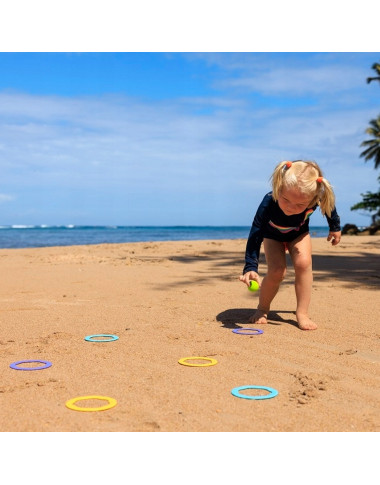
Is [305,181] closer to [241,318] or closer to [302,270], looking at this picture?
[302,270]

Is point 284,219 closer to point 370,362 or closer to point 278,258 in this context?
point 278,258

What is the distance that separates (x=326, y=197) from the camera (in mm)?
4480

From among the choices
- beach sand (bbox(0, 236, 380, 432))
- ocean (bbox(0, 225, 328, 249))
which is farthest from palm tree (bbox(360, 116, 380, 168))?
beach sand (bbox(0, 236, 380, 432))

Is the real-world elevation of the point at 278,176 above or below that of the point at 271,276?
above

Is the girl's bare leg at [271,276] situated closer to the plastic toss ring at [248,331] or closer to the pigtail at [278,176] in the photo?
the plastic toss ring at [248,331]

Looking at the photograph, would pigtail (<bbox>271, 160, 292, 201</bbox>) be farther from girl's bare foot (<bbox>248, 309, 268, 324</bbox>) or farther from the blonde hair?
girl's bare foot (<bbox>248, 309, 268, 324</bbox>)

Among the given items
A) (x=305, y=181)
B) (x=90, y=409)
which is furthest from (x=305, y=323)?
(x=90, y=409)

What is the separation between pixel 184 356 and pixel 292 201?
1.54 metres

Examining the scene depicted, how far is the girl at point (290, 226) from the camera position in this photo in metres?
4.34

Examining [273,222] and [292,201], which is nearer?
[292,201]

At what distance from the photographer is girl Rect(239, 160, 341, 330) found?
4.34m

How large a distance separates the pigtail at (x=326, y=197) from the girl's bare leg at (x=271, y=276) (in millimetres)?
533

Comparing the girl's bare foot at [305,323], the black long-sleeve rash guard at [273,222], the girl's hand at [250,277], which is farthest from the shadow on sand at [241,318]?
the black long-sleeve rash guard at [273,222]

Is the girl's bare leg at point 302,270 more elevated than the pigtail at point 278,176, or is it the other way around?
the pigtail at point 278,176
